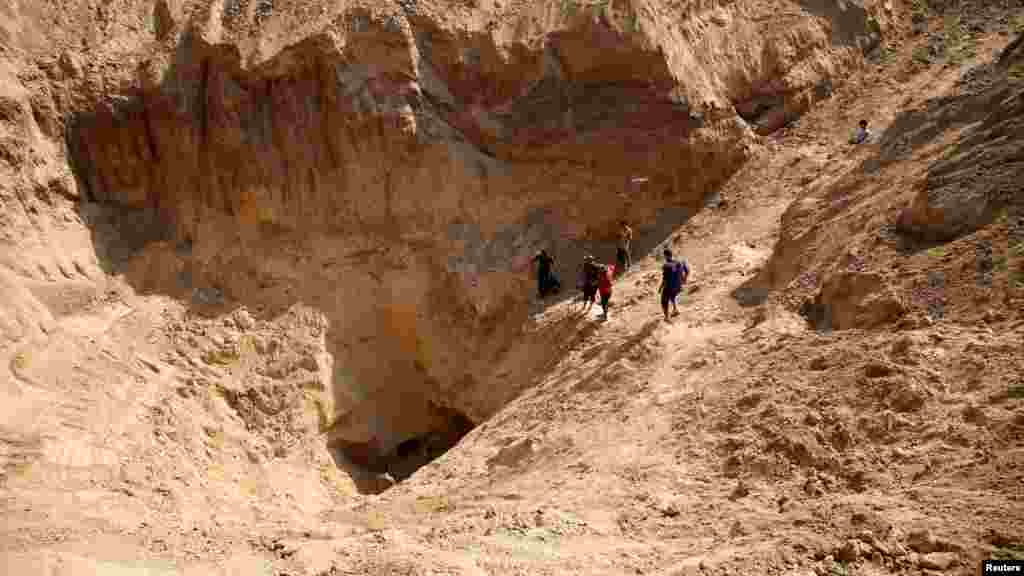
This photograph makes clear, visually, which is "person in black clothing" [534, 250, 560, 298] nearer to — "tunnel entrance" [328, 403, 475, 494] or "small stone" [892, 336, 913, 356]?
"tunnel entrance" [328, 403, 475, 494]

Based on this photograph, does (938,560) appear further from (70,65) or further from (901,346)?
(70,65)

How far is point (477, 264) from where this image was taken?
1400cm

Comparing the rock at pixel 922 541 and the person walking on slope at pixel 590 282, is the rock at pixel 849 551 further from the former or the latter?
the person walking on slope at pixel 590 282

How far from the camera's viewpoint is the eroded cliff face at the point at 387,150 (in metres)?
14.0

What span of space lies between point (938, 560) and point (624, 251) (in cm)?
821

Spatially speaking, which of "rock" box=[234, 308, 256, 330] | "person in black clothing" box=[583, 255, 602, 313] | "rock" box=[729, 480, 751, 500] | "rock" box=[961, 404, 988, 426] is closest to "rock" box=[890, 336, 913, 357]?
"rock" box=[961, 404, 988, 426]

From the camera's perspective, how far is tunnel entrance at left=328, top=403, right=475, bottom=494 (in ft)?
43.1

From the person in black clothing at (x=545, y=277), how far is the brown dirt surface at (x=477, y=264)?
0.61 ft

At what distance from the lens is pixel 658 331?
1104 centimetres

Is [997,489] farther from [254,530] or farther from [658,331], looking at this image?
[254,530]

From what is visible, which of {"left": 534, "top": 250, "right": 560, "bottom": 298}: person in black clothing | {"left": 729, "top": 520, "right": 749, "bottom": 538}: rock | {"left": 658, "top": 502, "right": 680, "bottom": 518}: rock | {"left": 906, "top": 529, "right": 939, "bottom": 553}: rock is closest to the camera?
{"left": 906, "top": 529, "right": 939, "bottom": 553}: rock

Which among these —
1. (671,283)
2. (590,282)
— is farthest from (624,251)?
(671,283)

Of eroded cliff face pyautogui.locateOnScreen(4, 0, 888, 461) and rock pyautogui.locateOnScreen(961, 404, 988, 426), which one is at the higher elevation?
eroded cliff face pyautogui.locateOnScreen(4, 0, 888, 461)

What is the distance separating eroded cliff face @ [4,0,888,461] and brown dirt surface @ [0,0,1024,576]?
0.15 ft
